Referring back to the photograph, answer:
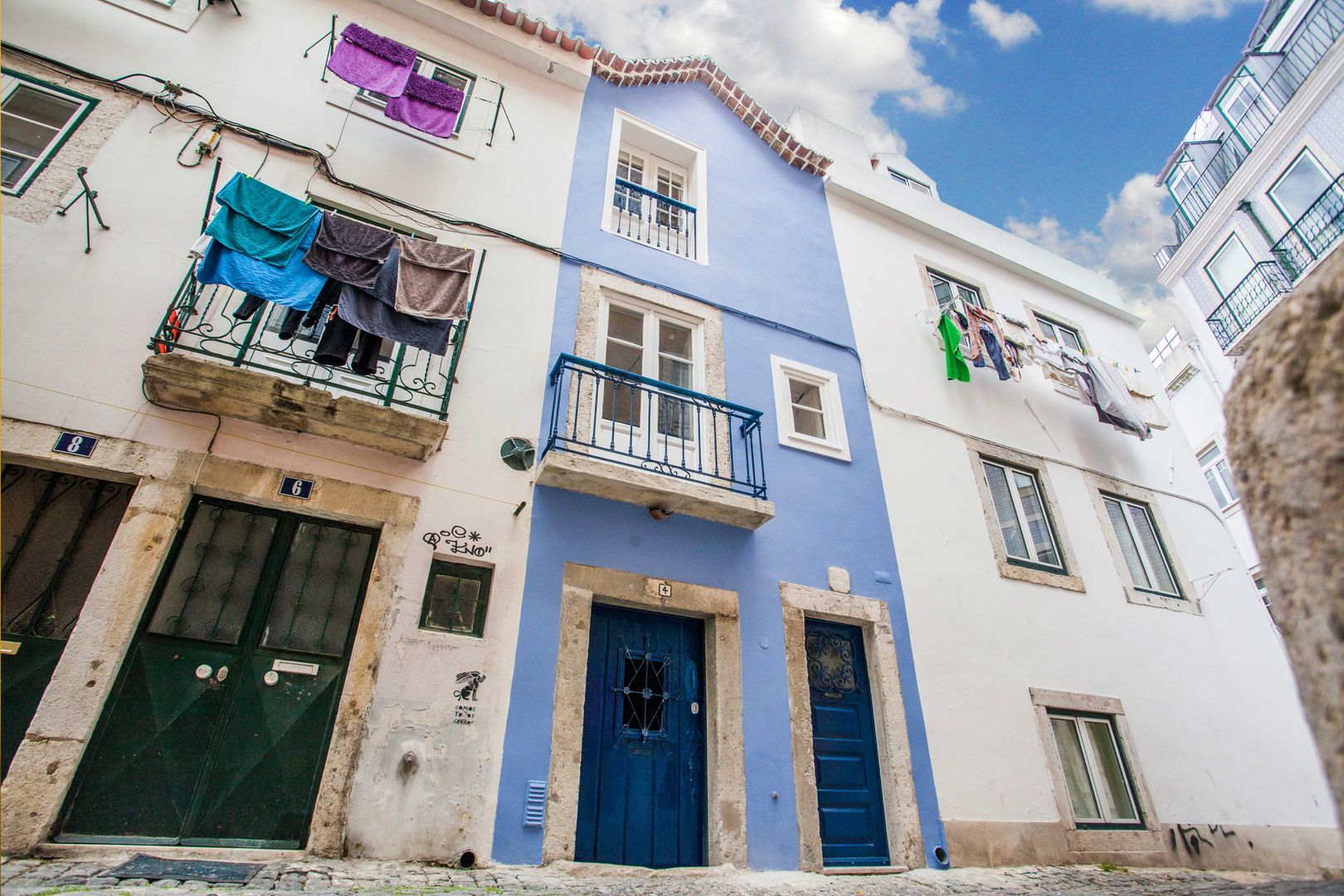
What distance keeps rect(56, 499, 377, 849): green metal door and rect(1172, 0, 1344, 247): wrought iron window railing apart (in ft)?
57.4

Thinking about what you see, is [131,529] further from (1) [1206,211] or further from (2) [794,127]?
(1) [1206,211]

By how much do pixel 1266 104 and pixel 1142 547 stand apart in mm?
10795

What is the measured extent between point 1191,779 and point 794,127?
10641mm

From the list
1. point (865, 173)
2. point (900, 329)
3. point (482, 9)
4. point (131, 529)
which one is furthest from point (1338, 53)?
point (131, 529)

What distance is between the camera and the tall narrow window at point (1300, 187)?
39.1 feet

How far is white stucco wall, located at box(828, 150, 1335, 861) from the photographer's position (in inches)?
255

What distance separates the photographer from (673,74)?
9125mm

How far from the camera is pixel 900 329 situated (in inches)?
353

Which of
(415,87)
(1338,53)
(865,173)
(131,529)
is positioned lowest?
(131,529)

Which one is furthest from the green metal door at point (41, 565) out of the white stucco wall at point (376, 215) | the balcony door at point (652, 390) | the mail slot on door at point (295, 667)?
the balcony door at point (652, 390)

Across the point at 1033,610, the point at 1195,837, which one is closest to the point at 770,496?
the point at 1033,610

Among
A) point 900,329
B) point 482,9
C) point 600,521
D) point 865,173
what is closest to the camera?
point 600,521

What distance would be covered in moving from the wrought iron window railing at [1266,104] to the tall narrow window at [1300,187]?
41.3 inches

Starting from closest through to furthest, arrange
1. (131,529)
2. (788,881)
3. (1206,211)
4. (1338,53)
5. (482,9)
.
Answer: (131,529) → (788,881) → (482,9) → (1338,53) → (1206,211)
